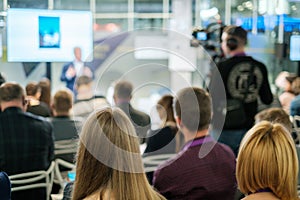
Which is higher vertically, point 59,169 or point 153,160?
point 153,160

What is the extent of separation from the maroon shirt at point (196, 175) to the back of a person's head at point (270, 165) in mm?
560

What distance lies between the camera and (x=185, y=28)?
7512 millimetres

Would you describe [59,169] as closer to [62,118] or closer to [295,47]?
[62,118]

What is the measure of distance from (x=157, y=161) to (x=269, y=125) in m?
1.30

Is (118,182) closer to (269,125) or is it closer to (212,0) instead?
(269,125)

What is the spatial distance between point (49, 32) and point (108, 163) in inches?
74.6

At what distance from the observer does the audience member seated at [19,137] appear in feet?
9.85

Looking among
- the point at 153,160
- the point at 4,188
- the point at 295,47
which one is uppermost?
the point at 295,47

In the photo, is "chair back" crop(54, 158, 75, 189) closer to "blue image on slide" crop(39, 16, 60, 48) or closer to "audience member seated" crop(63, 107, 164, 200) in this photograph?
"blue image on slide" crop(39, 16, 60, 48)

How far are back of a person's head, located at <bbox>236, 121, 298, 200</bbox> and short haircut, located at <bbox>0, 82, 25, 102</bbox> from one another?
180 cm

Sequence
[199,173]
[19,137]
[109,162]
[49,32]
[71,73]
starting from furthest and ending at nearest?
[71,73] < [49,32] < [19,137] < [199,173] < [109,162]

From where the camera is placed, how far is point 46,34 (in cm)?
314

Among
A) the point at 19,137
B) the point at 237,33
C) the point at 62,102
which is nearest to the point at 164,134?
the point at 19,137

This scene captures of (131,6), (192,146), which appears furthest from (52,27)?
(131,6)
